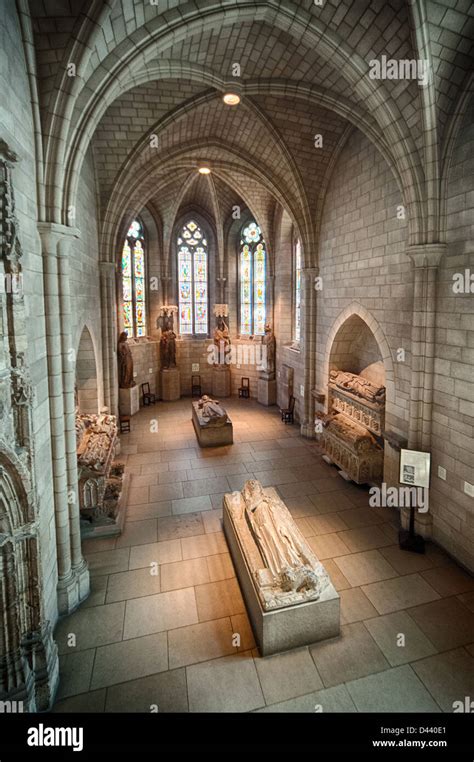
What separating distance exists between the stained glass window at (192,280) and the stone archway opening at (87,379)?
8295 millimetres

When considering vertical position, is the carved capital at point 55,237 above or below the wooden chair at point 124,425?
above

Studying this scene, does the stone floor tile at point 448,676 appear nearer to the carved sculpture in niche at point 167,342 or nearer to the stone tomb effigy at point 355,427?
the stone tomb effigy at point 355,427

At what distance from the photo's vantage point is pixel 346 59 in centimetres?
581

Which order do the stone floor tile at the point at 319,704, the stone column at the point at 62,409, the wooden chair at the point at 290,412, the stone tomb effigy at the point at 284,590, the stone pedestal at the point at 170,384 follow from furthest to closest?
the stone pedestal at the point at 170,384 → the wooden chair at the point at 290,412 → the stone column at the point at 62,409 → the stone tomb effigy at the point at 284,590 → the stone floor tile at the point at 319,704

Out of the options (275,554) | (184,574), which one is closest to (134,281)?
(184,574)

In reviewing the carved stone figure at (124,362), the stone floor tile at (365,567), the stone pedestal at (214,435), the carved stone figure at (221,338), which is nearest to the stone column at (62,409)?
the stone floor tile at (365,567)

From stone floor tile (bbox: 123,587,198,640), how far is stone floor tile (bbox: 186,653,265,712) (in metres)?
0.68

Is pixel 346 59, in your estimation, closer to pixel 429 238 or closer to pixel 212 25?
pixel 212 25

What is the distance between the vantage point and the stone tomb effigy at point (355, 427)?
802 cm

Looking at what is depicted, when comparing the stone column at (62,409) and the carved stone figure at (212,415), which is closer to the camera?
the stone column at (62,409)

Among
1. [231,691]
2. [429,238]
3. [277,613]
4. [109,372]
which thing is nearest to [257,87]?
[429,238]

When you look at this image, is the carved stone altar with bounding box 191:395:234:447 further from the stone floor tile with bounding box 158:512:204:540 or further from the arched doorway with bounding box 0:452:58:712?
the arched doorway with bounding box 0:452:58:712
